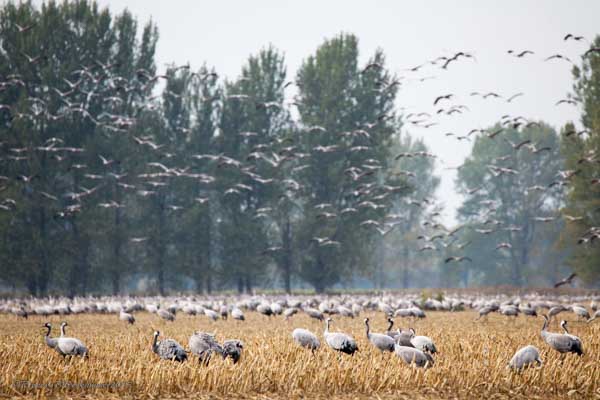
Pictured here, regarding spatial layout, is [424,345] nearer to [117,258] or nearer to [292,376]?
[292,376]

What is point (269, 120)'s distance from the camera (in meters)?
54.8

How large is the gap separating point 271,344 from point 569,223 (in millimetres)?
34251

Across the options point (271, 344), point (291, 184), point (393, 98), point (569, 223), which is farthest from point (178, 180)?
point (271, 344)

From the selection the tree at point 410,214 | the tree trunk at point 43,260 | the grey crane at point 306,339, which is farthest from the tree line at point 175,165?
the grey crane at point 306,339

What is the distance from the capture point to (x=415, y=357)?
12.6m

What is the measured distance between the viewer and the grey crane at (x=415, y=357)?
12.6 m

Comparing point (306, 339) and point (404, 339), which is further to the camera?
point (306, 339)

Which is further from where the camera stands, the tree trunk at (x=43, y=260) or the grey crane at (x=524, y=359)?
the tree trunk at (x=43, y=260)

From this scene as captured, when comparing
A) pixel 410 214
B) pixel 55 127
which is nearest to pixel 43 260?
pixel 55 127

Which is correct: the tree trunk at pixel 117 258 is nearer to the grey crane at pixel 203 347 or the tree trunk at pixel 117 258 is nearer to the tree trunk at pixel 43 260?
the tree trunk at pixel 43 260

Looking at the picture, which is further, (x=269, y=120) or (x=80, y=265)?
(x=269, y=120)

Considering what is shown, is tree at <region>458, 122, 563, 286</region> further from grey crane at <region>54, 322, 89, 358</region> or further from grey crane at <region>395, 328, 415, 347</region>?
grey crane at <region>54, 322, 89, 358</region>

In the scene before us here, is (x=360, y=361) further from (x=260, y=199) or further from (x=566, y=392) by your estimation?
(x=260, y=199)

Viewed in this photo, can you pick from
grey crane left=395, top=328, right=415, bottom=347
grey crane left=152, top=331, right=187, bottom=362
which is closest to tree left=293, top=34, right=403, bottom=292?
grey crane left=395, top=328, right=415, bottom=347
